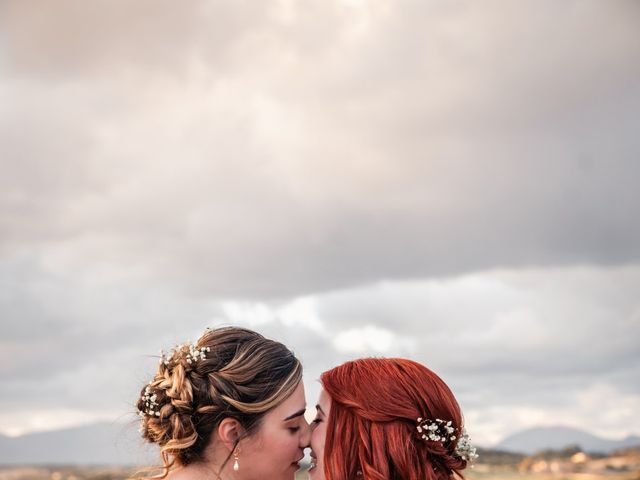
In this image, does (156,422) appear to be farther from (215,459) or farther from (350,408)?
(350,408)

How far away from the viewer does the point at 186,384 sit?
34.9 feet

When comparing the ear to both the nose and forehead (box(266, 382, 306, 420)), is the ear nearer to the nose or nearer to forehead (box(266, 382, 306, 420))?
forehead (box(266, 382, 306, 420))

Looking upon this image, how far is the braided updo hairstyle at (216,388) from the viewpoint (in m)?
10.4

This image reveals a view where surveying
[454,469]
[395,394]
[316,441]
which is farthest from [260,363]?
[454,469]

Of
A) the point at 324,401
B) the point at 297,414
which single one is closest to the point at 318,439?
the point at 324,401

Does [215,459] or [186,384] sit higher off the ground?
[186,384]

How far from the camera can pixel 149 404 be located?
36.6ft

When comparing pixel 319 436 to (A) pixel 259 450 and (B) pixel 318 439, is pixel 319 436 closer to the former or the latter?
(B) pixel 318 439

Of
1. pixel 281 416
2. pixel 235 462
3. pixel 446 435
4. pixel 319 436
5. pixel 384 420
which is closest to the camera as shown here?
pixel 384 420

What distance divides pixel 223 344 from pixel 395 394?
7.81ft

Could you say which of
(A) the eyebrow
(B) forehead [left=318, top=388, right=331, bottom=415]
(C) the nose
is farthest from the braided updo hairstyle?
(B) forehead [left=318, top=388, right=331, bottom=415]

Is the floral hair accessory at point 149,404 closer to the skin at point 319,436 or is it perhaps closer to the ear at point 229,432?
the ear at point 229,432

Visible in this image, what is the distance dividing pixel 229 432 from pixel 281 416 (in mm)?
645

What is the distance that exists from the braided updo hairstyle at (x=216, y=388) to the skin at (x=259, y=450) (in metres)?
0.10
